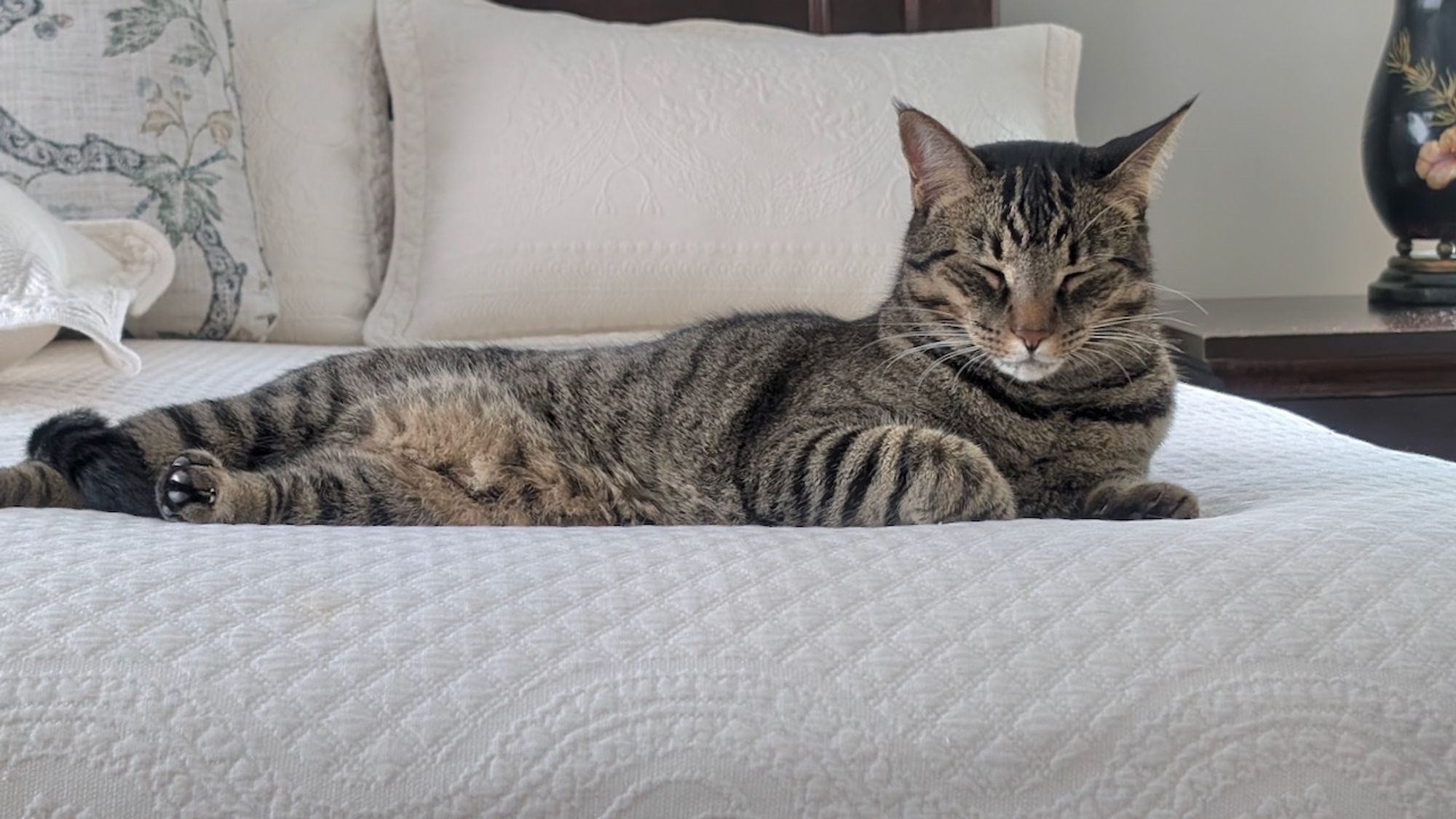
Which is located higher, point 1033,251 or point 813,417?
point 1033,251

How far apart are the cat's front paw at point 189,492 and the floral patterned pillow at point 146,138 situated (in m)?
0.82

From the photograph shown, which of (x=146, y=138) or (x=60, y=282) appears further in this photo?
(x=146, y=138)

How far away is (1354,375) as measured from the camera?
5.66ft

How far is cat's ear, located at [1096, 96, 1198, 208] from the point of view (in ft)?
3.35

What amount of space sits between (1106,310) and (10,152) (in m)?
1.33

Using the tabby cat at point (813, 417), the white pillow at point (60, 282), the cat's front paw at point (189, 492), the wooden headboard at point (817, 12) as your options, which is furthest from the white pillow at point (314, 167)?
the cat's front paw at point (189, 492)

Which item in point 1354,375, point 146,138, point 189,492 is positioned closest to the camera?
point 189,492

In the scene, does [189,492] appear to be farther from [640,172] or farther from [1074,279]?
[640,172]

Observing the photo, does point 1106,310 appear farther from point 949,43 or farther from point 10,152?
point 10,152

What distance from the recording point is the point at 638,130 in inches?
66.5

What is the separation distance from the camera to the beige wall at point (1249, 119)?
7.59ft

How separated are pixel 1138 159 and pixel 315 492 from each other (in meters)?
0.71

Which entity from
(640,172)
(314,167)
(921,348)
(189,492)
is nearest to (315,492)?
(189,492)

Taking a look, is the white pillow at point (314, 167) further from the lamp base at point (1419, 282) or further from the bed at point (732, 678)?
the lamp base at point (1419, 282)
